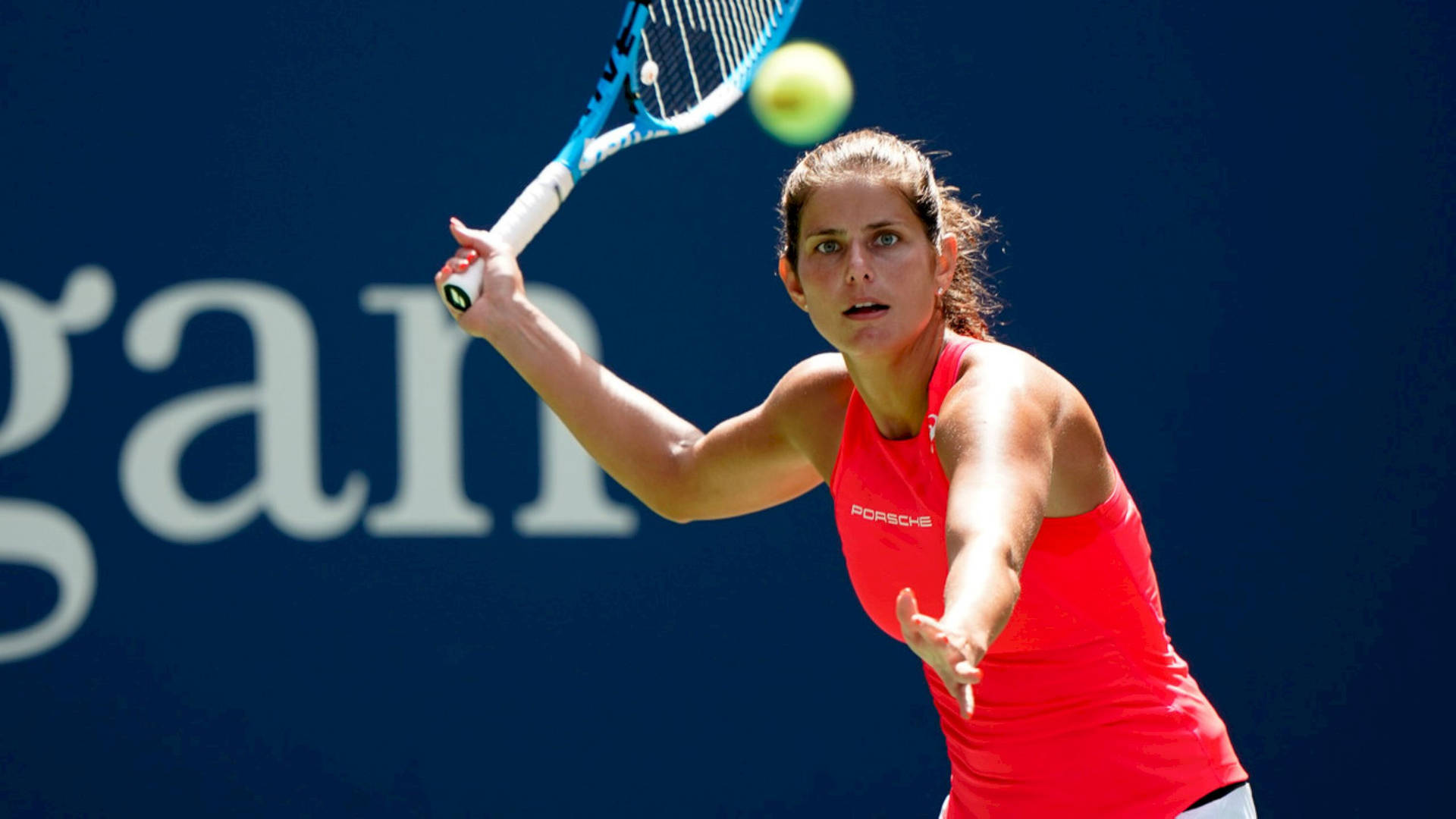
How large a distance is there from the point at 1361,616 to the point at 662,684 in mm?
1507

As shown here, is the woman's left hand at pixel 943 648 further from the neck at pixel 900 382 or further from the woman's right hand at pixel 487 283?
the woman's right hand at pixel 487 283

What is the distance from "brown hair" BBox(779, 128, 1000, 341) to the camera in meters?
1.82

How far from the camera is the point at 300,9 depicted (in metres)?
3.34

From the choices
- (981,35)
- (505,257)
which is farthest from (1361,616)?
(505,257)

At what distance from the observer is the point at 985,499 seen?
145cm

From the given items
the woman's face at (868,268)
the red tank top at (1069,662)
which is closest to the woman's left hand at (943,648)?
the red tank top at (1069,662)

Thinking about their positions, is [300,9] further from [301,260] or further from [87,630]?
[87,630]

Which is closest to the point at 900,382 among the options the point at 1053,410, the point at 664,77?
the point at 1053,410

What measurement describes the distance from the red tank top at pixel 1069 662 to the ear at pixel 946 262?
124 millimetres

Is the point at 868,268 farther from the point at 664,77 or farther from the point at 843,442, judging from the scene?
the point at 664,77

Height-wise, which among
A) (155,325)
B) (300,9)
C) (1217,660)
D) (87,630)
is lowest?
(1217,660)

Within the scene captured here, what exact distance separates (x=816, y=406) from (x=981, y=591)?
2.58ft

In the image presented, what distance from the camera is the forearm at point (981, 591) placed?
50.0 inches

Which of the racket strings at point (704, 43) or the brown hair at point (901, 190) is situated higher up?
the racket strings at point (704, 43)
